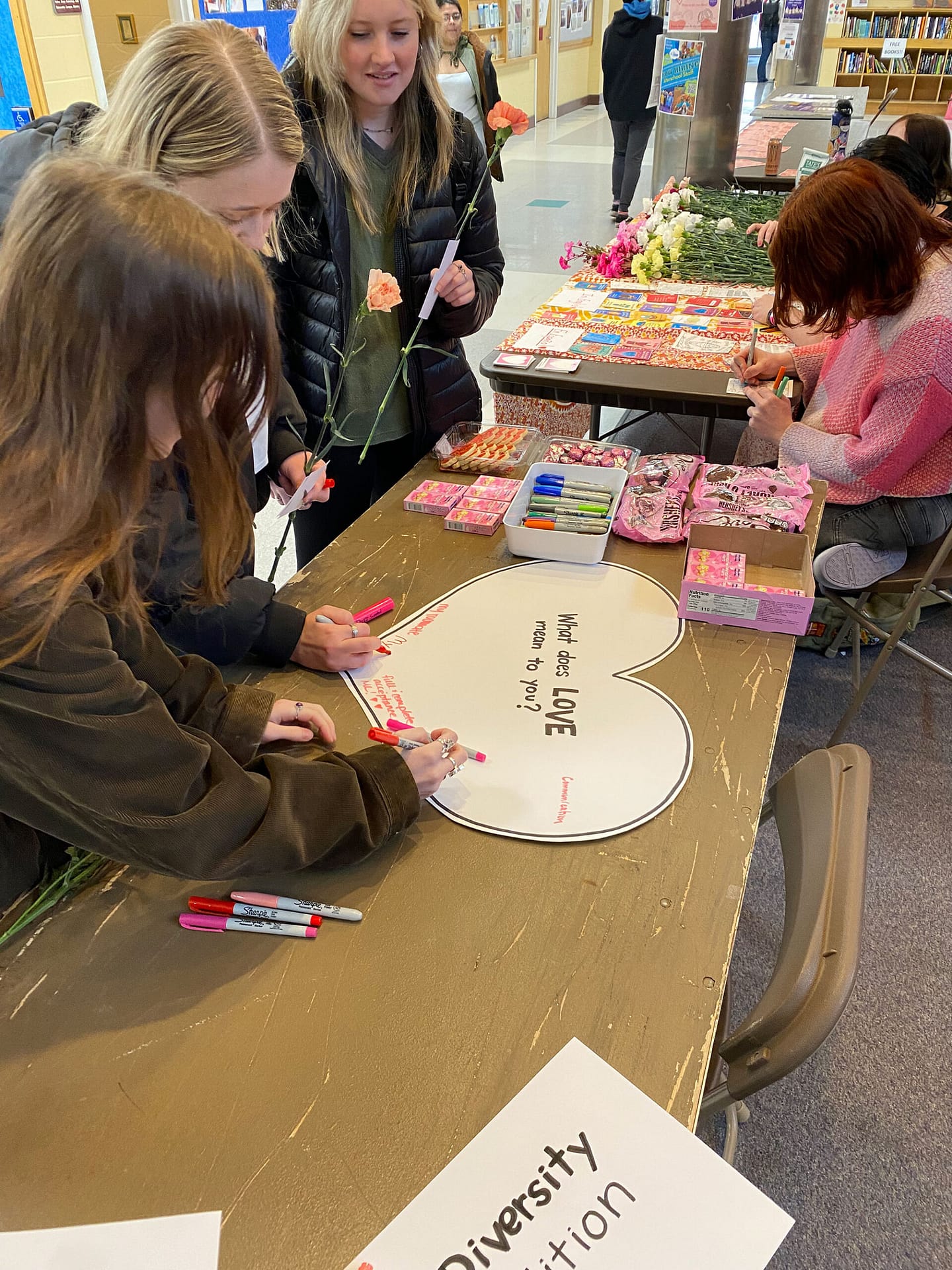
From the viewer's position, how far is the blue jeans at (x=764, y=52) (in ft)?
36.6

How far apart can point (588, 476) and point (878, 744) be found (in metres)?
1.19

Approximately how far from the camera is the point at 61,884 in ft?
2.90

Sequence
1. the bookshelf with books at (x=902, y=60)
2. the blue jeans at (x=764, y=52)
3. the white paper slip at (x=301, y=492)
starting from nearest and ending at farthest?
the white paper slip at (x=301, y=492)
the bookshelf with books at (x=902, y=60)
the blue jeans at (x=764, y=52)

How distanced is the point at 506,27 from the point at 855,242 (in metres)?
9.30

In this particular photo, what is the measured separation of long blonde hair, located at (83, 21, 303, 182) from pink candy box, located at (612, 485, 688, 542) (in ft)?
2.46

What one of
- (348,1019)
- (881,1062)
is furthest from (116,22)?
(881,1062)

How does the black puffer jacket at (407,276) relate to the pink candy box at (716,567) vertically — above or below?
above

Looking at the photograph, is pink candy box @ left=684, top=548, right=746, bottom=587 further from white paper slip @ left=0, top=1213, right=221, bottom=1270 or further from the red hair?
white paper slip @ left=0, top=1213, right=221, bottom=1270

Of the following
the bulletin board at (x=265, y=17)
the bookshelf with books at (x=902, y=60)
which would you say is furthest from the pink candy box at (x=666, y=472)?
the bookshelf with books at (x=902, y=60)

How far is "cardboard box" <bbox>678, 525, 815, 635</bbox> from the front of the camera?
1233 mm

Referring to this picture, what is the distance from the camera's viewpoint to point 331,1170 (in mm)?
675

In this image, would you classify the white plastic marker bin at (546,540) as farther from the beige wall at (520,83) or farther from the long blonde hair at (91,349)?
the beige wall at (520,83)

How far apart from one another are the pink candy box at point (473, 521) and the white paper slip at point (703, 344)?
122 centimetres

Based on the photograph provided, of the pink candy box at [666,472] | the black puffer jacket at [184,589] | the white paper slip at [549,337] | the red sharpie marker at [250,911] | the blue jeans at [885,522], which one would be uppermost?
the black puffer jacket at [184,589]
